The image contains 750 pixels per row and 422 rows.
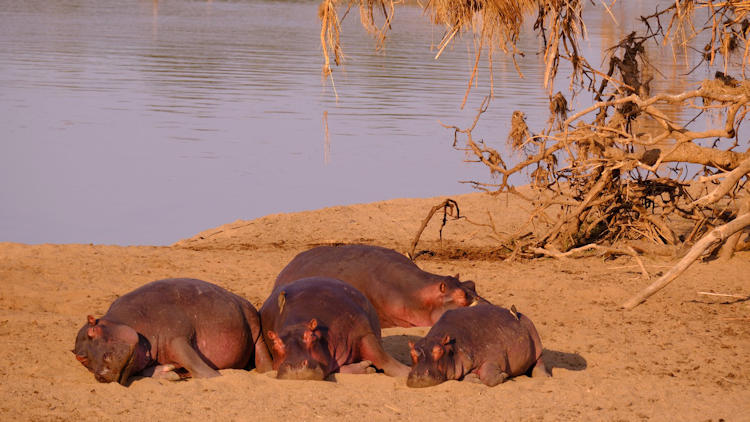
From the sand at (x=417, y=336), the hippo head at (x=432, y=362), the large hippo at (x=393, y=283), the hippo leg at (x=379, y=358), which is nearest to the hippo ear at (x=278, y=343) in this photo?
the sand at (x=417, y=336)

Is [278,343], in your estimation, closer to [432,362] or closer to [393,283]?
[432,362]

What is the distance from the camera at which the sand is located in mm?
4680

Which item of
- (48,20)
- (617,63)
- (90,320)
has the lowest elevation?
(48,20)

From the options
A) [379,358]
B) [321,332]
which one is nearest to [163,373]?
[321,332]

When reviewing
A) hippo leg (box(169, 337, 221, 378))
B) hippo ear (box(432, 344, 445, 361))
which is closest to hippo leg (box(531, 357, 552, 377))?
hippo ear (box(432, 344, 445, 361))

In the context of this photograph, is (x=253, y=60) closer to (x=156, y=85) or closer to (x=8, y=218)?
(x=156, y=85)

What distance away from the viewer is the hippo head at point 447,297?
627cm

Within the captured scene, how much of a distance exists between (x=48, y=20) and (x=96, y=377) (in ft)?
131

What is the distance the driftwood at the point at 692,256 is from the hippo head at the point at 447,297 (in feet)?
4.31

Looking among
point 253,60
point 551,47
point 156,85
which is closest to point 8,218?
point 551,47

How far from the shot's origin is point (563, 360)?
5.90m

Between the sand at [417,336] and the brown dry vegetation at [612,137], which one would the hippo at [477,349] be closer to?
the sand at [417,336]

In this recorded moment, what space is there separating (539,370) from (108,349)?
2.35m

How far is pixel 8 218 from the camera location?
39.8 ft
